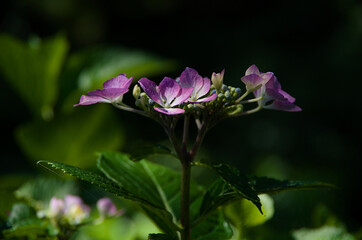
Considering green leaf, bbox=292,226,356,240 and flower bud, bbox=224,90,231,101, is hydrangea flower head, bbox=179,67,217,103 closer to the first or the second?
flower bud, bbox=224,90,231,101

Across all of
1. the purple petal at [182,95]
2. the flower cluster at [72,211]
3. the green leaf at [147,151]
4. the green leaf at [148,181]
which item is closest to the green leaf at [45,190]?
the flower cluster at [72,211]

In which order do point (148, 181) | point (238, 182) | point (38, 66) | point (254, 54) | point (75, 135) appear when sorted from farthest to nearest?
point (254, 54), point (38, 66), point (75, 135), point (148, 181), point (238, 182)

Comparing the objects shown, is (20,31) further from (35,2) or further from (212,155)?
(212,155)

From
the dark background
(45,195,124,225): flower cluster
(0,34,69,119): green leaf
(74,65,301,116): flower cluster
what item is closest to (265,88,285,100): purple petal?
(74,65,301,116): flower cluster

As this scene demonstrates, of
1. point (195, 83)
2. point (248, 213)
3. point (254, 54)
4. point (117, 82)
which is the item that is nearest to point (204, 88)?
point (195, 83)

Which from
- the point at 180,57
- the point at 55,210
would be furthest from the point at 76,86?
the point at 180,57

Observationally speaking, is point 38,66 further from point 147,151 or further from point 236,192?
point 236,192

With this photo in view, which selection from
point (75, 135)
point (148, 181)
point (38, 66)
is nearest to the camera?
point (148, 181)
